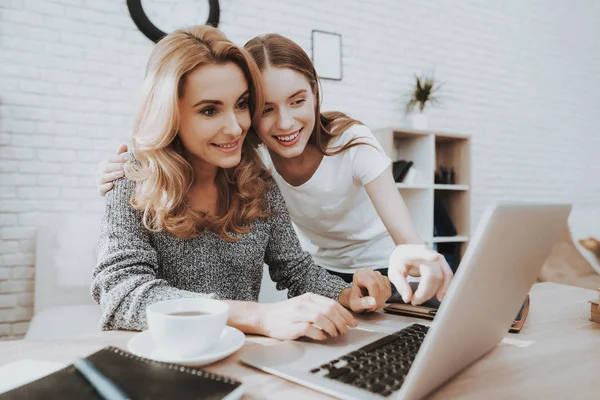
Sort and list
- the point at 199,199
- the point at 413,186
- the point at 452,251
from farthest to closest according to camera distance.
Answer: the point at 452,251 < the point at 413,186 < the point at 199,199

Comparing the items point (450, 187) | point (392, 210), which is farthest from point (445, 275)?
point (450, 187)

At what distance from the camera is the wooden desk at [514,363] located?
527 millimetres

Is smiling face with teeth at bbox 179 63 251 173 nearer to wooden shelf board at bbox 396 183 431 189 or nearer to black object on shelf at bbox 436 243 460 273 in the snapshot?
wooden shelf board at bbox 396 183 431 189

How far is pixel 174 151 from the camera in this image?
1.16 metres

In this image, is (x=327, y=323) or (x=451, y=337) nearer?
(x=451, y=337)

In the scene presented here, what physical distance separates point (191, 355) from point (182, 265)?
52 cm

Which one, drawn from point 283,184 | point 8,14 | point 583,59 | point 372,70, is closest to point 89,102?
point 8,14

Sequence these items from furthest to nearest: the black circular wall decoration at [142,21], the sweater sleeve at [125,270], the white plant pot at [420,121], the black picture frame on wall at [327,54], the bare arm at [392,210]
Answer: the white plant pot at [420,121] < the black picture frame on wall at [327,54] < the black circular wall decoration at [142,21] < the bare arm at [392,210] < the sweater sleeve at [125,270]

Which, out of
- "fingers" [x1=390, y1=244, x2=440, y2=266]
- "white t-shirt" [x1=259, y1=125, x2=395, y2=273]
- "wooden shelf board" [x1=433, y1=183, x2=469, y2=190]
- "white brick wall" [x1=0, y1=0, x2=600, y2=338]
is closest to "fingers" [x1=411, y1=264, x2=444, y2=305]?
"fingers" [x1=390, y1=244, x2=440, y2=266]

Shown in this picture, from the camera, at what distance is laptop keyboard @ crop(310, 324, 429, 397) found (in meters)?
0.52

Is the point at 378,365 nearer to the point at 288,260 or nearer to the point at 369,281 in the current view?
the point at 369,281

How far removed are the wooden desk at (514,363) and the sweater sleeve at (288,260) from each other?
43 cm

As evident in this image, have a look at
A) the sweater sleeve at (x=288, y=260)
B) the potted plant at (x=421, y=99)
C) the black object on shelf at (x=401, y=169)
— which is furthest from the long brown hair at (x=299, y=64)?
the potted plant at (x=421, y=99)

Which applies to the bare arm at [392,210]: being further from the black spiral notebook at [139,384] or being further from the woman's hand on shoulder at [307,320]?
the black spiral notebook at [139,384]
